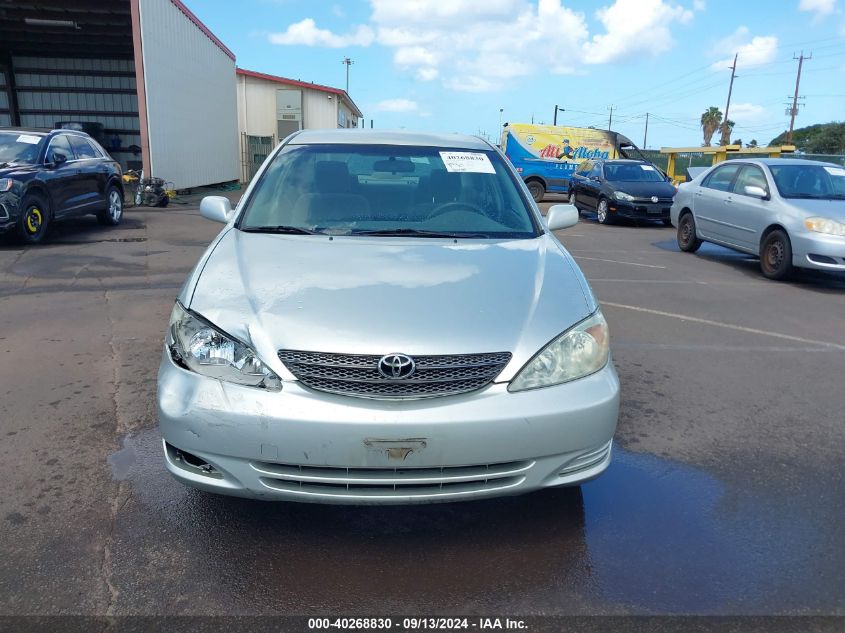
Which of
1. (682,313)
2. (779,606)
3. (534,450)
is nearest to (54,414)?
(534,450)

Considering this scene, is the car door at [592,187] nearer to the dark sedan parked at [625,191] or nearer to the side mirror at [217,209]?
the dark sedan parked at [625,191]

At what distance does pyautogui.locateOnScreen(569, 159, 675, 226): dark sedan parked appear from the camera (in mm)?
14852

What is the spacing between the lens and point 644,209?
14812 millimetres

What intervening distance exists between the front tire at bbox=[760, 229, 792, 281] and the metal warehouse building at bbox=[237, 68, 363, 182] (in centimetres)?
2457

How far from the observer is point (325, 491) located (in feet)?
Result: 7.76

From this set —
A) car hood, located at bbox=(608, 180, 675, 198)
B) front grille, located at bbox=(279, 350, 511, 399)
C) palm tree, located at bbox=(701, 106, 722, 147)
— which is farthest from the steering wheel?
palm tree, located at bbox=(701, 106, 722, 147)

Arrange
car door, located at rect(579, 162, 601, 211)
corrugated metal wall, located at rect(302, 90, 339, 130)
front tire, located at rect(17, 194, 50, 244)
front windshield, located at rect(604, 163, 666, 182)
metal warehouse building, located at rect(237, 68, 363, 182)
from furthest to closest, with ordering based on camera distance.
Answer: corrugated metal wall, located at rect(302, 90, 339, 130), metal warehouse building, located at rect(237, 68, 363, 182), car door, located at rect(579, 162, 601, 211), front windshield, located at rect(604, 163, 666, 182), front tire, located at rect(17, 194, 50, 244)

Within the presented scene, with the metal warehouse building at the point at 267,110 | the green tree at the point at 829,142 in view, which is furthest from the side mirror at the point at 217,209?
the green tree at the point at 829,142

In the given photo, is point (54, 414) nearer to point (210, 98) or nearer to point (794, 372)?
point (794, 372)

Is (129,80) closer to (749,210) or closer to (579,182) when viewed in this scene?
(579,182)

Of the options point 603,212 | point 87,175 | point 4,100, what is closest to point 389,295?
point 87,175

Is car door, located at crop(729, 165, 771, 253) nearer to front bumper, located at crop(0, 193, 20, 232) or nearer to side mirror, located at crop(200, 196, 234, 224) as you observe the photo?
side mirror, located at crop(200, 196, 234, 224)

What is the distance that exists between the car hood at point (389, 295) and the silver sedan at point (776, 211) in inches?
244

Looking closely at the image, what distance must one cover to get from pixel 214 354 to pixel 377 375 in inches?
26.1
